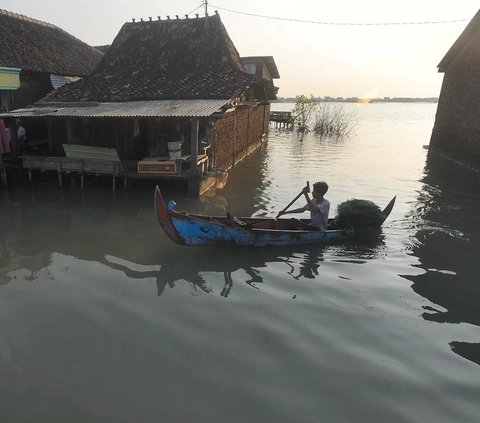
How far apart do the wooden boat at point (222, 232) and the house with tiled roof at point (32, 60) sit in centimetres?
1286

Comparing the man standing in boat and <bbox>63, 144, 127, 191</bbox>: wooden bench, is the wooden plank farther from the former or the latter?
the man standing in boat

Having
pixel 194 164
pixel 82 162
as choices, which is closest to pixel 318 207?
pixel 194 164

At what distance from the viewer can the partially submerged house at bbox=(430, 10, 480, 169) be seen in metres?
18.2

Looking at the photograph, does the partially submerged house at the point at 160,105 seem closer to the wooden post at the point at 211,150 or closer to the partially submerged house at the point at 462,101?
the wooden post at the point at 211,150

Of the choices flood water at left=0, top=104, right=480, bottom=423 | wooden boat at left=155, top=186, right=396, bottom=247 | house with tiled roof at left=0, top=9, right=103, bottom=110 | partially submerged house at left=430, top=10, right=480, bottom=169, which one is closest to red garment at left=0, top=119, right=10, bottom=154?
house with tiled roof at left=0, top=9, right=103, bottom=110

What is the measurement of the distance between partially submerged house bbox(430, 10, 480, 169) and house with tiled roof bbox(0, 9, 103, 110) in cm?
2072

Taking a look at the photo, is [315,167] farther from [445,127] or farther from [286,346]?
[286,346]

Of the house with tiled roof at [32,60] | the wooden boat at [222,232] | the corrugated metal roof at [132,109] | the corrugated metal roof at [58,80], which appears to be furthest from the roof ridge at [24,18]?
the wooden boat at [222,232]

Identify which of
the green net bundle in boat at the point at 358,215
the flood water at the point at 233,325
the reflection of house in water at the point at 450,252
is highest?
the green net bundle in boat at the point at 358,215

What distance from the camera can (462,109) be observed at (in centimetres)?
1978

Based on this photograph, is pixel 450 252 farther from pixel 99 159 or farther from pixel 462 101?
pixel 462 101

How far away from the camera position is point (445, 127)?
73.9 ft

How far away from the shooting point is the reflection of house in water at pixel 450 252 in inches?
237

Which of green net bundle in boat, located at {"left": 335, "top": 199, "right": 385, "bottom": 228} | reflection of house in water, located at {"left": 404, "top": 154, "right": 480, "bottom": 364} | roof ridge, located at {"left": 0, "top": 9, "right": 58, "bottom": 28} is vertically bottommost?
reflection of house in water, located at {"left": 404, "top": 154, "right": 480, "bottom": 364}
